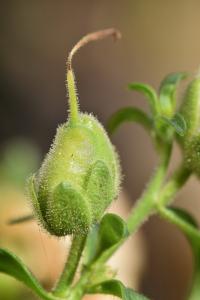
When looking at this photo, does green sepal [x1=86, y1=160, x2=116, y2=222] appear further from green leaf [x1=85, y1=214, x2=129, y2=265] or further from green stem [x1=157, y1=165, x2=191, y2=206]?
green stem [x1=157, y1=165, x2=191, y2=206]

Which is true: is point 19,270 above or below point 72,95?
below

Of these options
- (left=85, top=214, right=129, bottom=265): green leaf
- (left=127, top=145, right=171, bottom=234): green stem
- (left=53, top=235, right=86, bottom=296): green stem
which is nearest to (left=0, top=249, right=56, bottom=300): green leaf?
(left=53, top=235, right=86, bottom=296): green stem

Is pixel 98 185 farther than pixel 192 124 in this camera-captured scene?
No

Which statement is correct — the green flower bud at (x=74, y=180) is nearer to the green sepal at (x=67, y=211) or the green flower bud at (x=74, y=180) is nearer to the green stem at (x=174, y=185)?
the green sepal at (x=67, y=211)

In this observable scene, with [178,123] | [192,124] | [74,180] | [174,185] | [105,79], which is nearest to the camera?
[74,180]

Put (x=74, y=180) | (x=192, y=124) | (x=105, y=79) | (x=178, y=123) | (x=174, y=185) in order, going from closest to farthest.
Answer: (x=74, y=180)
(x=178, y=123)
(x=192, y=124)
(x=174, y=185)
(x=105, y=79)

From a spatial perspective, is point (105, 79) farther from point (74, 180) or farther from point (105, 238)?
point (74, 180)

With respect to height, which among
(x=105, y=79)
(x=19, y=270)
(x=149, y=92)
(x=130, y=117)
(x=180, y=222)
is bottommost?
(x=105, y=79)

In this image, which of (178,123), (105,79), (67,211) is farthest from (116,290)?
(105,79)
